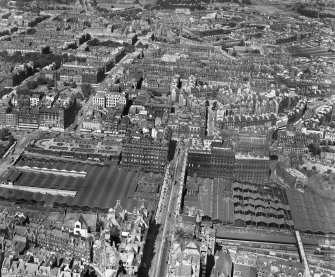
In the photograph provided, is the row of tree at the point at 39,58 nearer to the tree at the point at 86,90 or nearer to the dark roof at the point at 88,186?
the tree at the point at 86,90

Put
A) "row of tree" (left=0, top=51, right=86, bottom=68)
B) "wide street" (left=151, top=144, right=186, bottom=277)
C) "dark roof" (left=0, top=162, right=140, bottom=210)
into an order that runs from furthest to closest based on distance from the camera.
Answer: "row of tree" (left=0, top=51, right=86, bottom=68) → "dark roof" (left=0, top=162, right=140, bottom=210) → "wide street" (left=151, top=144, right=186, bottom=277)

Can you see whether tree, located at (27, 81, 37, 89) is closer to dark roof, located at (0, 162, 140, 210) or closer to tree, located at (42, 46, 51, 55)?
tree, located at (42, 46, 51, 55)

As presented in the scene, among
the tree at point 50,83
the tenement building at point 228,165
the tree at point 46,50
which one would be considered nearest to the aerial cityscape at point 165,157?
the tenement building at point 228,165

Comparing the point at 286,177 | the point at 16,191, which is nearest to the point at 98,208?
the point at 16,191

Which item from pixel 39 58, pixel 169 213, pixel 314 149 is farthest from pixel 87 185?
pixel 39 58

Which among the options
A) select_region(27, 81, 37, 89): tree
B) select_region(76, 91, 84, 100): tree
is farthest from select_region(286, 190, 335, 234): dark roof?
select_region(27, 81, 37, 89): tree

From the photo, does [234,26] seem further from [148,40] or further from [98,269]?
[98,269]
